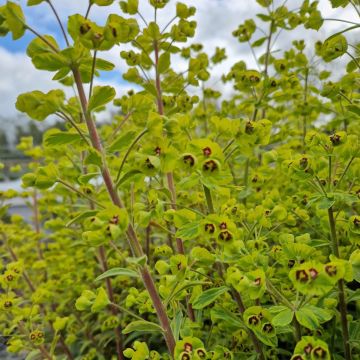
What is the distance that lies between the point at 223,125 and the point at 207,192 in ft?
0.76

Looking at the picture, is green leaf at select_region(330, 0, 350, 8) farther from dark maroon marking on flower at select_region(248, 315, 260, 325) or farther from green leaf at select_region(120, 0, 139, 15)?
dark maroon marking on flower at select_region(248, 315, 260, 325)

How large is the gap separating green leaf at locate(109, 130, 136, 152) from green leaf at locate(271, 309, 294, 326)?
0.66 meters

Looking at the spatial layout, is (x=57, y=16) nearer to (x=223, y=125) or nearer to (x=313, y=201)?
(x=223, y=125)

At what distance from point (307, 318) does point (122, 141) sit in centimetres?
72

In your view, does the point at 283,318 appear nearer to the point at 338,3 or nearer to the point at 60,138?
the point at 60,138

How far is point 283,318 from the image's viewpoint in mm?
903

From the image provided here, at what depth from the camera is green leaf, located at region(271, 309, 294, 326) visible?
88 cm

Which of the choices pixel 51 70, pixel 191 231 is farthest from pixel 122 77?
pixel 191 231

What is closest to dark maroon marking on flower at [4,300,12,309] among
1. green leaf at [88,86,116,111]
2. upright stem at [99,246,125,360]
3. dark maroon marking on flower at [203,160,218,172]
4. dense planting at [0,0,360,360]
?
dense planting at [0,0,360,360]

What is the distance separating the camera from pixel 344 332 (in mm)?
1219

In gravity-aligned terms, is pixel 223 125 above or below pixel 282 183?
above

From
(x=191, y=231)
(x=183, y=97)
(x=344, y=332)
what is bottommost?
(x=344, y=332)

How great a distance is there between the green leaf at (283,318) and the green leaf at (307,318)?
23mm

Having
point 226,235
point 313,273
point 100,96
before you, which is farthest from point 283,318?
point 100,96
